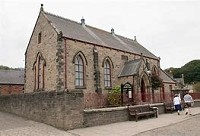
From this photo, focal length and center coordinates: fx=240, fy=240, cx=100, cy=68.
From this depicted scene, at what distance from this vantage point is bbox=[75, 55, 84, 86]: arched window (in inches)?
931

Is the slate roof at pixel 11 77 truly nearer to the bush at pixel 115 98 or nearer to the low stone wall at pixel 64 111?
the bush at pixel 115 98

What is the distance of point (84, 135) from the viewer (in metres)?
11.7

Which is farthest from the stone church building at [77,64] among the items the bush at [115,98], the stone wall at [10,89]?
the stone wall at [10,89]

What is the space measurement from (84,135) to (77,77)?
40.4 feet

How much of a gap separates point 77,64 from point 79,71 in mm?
724

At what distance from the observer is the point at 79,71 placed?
23.9 m

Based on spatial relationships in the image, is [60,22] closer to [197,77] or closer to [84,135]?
[84,135]

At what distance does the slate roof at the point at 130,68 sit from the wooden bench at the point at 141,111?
745cm

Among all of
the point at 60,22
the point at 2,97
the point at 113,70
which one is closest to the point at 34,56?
the point at 60,22

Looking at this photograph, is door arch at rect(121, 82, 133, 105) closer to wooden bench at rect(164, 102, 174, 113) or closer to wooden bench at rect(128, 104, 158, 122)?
wooden bench at rect(128, 104, 158, 122)

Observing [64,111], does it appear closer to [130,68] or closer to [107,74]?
[107,74]

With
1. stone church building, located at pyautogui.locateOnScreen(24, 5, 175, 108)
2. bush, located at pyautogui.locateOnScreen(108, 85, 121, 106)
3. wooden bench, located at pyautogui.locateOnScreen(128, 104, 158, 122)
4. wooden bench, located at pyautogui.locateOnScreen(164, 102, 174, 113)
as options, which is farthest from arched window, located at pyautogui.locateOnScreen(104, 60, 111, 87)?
wooden bench, located at pyautogui.locateOnScreen(128, 104, 158, 122)

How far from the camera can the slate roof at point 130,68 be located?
2652 centimetres

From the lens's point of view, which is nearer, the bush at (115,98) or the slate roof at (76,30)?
the bush at (115,98)
